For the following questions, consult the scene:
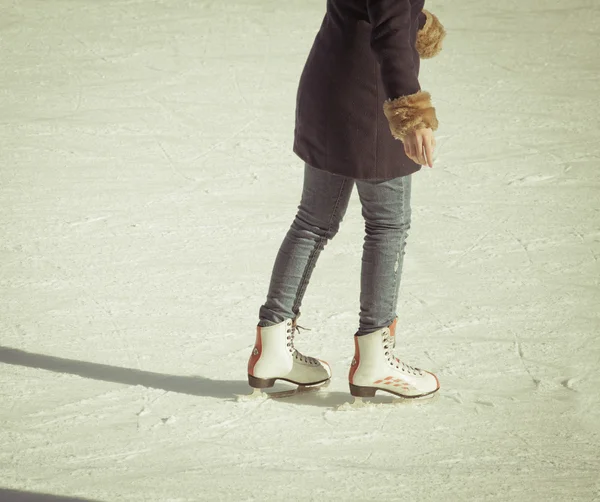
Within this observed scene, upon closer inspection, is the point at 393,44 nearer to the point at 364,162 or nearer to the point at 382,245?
the point at 364,162

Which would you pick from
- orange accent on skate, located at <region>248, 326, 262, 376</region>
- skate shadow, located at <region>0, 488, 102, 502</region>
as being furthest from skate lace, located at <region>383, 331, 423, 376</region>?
skate shadow, located at <region>0, 488, 102, 502</region>

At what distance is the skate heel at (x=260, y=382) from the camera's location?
2.77m

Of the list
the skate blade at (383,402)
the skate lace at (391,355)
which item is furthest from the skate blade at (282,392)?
the skate lace at (391,355)

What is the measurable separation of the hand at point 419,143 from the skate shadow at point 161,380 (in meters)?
0.77

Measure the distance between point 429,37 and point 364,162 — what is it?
14.9 inches

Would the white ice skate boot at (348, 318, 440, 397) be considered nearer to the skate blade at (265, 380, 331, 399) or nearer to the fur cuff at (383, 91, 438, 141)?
the skate blade at (265, 380, 331, 399)

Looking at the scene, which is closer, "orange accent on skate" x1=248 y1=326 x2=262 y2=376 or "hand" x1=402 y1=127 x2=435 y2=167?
"hand" x1=402 y1=127 x2=435 y2=167

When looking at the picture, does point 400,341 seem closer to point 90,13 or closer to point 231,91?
point 231,91

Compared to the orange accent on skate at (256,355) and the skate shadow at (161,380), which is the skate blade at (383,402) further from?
the orange accent on skate at (256,355)

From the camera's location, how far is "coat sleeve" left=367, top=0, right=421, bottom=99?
2.34 meters

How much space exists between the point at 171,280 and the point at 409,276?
Result: 2.95 feet

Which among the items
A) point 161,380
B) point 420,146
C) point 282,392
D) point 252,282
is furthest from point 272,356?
point 252,282

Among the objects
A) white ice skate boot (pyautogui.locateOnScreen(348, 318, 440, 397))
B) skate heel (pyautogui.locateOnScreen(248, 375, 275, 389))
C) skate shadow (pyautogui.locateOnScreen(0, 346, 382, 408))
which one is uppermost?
white ice skate boot (pyautogui.locateOnScreen(348, 318, 440, 397))

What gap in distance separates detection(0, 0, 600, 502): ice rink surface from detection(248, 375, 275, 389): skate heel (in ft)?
0.18
